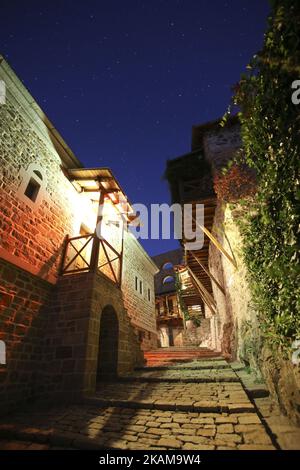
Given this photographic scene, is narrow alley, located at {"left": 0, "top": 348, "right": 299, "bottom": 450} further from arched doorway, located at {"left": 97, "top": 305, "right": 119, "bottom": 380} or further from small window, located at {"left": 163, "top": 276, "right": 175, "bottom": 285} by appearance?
small window, located at {"left": 163, "top": 276, "right": 175, "bottom": 285}

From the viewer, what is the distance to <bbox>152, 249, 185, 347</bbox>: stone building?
2051 centimetres

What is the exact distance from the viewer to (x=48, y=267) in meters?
5.91

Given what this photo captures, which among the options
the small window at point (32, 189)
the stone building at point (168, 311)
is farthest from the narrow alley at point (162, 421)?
the stone building at point (168, 311)

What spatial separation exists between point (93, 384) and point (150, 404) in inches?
65.0

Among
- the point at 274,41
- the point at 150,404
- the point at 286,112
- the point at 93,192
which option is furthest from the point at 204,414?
the point at 93,192

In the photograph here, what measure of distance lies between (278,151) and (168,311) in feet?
67.4

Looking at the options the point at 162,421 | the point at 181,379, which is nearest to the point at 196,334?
the point at 181,379

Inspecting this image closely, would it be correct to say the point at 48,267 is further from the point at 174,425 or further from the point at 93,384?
the point at 174,425

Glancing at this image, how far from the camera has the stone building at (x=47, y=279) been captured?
15.2 ft

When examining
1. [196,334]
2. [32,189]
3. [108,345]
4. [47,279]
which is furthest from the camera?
[196,334]

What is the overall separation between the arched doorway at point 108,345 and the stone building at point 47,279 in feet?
0.08

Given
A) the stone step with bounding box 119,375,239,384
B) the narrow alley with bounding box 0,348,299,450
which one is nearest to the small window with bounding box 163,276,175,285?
the stone step with bounding box 119,375,239,384

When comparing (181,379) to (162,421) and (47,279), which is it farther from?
(47,279)

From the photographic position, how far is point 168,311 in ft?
70.3
